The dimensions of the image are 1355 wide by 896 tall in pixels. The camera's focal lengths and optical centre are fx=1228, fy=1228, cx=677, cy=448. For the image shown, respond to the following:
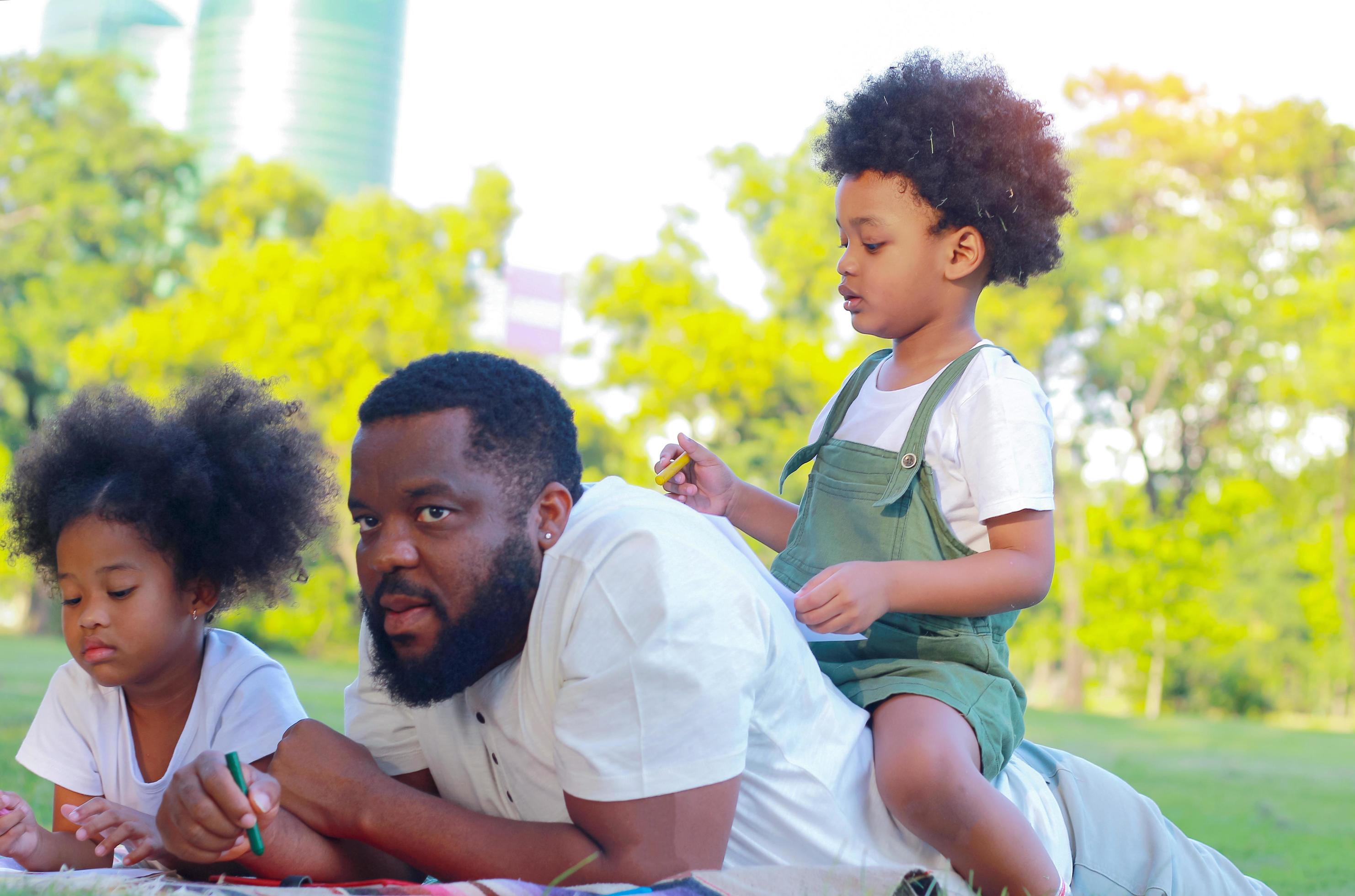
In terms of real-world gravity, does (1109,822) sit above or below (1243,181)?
below

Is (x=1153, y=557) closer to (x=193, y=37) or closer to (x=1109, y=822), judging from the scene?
(x=1109, y=822)

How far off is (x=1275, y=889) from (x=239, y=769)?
3242 mm

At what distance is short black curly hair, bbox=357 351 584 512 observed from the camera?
7.22ft

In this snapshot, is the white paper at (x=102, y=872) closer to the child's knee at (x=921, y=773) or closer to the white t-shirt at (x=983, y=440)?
the child's knee at (x=921, y=773)

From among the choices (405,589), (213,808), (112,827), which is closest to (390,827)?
(213,808)

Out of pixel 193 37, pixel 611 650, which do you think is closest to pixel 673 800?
pixel 611 650

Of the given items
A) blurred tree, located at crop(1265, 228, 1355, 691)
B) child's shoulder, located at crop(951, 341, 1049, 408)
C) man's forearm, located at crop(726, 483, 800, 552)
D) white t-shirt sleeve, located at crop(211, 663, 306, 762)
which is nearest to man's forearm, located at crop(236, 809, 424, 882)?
white t-shirt sleeve, located at crop(211, 663, 306, 762)

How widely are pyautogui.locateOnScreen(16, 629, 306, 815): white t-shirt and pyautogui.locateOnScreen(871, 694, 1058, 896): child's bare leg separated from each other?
142 centimetres

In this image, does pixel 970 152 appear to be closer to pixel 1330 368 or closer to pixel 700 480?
pixel 700 480

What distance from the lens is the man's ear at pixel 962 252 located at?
309 cm

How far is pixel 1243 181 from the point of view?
2380cm

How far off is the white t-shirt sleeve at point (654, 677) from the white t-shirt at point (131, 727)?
1129 mm

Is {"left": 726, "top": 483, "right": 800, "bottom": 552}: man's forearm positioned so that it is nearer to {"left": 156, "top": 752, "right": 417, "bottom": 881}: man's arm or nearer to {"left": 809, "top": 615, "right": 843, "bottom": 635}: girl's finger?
{"left": 809, "top": 615, "right": 843, "bottom": 635}: girl's finger

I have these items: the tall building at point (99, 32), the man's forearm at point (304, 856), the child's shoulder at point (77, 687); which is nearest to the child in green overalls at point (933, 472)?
the man's forearm at point (304, 856)
